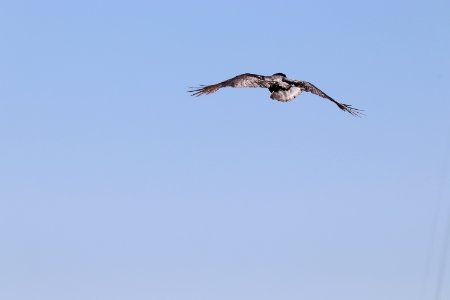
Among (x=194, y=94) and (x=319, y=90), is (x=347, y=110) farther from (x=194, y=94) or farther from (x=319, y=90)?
(x=194, y=94)

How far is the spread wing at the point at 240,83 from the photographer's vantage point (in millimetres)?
145375

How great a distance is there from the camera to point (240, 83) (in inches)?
5763

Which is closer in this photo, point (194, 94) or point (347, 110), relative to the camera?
point (194, 94)

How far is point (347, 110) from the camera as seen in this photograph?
156m

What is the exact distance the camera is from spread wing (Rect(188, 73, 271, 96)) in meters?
→ 145

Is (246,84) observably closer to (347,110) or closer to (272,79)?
(272,79)

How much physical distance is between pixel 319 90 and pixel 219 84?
10.4 metres

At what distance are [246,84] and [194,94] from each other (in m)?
4.85

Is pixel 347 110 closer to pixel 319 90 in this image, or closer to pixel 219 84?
pixel 319 90

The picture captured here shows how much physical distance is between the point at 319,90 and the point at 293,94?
4.65 meters

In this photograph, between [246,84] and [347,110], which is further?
[347,110]

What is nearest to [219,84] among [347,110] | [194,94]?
[194,94]

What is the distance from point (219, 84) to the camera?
146 meters

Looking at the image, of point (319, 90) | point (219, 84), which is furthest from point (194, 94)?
point (319, 90)
